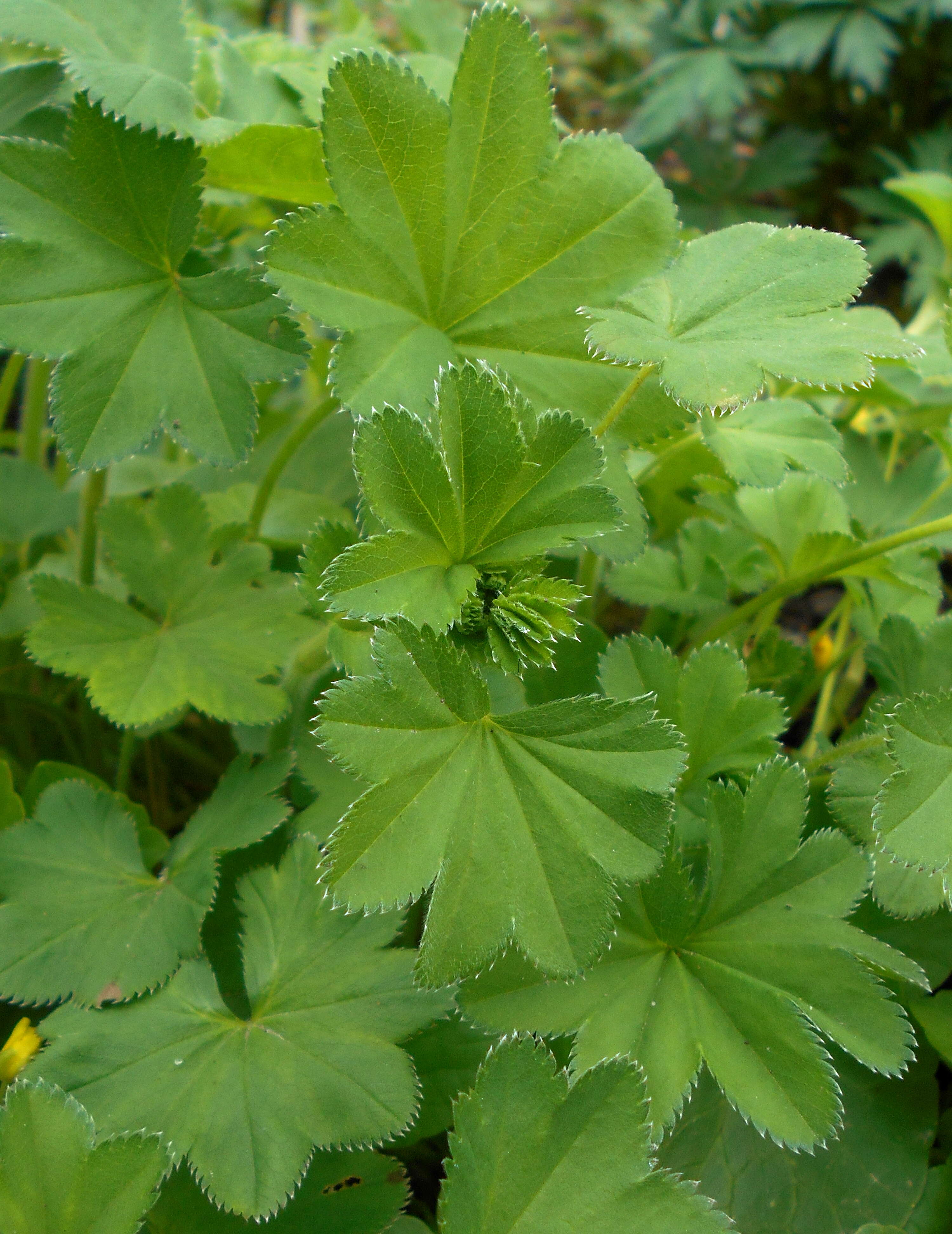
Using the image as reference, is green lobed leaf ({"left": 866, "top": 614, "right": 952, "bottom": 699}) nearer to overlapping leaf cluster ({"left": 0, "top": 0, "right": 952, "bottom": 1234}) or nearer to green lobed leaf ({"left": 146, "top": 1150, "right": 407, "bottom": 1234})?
overlapping leaf cluster ({"left": 0, "top": 0, "right": 952, "bottom": 1234})

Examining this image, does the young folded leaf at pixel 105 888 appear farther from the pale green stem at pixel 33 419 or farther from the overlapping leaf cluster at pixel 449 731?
the pale green stem at pixel 33 419

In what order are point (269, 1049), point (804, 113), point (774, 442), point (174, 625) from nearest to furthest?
point (269, 1049) < point (774, 442) < point (174, 625) < point (804, 113)

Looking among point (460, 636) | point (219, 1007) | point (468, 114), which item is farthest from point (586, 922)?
point (468, 114)

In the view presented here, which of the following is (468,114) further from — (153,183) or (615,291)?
(153,183)

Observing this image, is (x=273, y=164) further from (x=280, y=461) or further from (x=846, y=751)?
(x=846, y=751)

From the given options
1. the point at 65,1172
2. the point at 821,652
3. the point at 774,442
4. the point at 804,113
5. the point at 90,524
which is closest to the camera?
the point at 65,1172

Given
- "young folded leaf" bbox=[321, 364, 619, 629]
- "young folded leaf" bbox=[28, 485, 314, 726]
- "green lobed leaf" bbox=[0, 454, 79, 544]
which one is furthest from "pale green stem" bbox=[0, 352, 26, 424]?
"young folded leaf" bbox=[321, 364, 619, 629]

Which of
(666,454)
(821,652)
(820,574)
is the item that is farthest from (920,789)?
(821,652)
